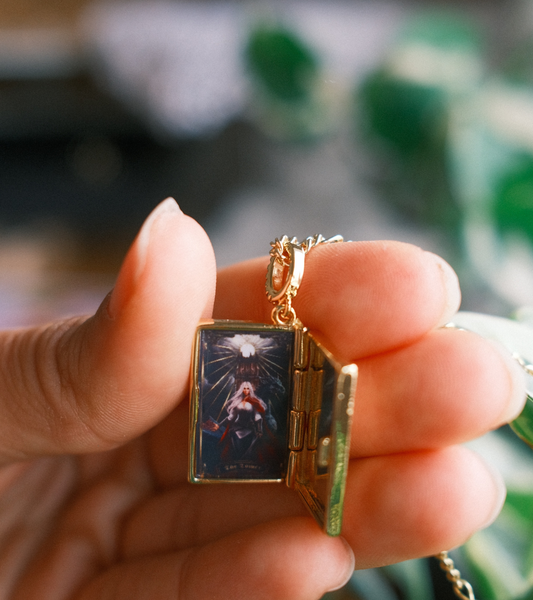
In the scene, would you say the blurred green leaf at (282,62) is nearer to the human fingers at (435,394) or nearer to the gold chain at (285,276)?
the gold chain at (285,276)

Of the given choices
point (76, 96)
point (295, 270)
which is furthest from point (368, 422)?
point (76, 96)

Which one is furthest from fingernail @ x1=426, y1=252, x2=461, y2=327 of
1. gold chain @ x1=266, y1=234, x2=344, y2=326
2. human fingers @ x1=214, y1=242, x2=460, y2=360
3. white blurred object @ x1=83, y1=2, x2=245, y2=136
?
white blurred object @ x1=83, y1=2, x2=245, y2=136

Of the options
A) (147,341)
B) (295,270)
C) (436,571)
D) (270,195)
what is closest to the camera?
(147,341)

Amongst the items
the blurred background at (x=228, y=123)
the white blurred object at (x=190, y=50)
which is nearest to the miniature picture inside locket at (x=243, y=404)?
the blurred background at (x=228, y=123)

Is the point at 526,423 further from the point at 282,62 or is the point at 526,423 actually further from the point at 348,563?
the point at 282,62

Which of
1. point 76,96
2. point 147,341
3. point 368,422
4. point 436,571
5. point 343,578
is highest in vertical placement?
point 76,96

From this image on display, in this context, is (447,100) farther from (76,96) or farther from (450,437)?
(76,96)

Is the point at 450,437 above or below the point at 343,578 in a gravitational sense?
above

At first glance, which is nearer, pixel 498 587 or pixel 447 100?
pixel 498 587
